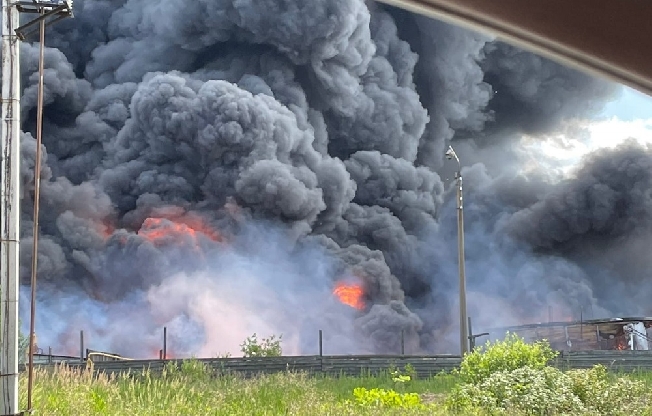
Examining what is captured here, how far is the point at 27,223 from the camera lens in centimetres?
1294

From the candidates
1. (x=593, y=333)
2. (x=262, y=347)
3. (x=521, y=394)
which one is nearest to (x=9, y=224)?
(x=521, y=394)

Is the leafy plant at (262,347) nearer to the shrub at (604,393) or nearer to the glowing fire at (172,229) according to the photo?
the glowing fire at (172,229)

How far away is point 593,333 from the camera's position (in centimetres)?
1086

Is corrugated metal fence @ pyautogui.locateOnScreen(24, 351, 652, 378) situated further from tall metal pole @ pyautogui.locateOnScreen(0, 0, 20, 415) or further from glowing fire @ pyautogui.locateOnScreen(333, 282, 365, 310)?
glowing fire @ pyautogui.locateOnScreen(333, 282, 365, 310)

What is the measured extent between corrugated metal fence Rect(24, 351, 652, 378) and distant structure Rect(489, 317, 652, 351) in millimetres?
2339

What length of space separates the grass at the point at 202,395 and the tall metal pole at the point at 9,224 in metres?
1.06

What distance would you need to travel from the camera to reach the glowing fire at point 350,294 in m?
12.9

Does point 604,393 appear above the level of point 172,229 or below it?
below

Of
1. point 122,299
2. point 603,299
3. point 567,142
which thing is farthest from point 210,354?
point 567,142

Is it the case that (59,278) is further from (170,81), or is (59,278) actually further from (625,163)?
(625,163)

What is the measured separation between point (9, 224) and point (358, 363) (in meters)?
4.81

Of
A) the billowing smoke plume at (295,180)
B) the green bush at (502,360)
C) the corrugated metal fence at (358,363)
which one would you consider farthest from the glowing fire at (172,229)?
the green bush at (502,360)

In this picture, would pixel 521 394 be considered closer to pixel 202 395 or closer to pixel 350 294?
pixel 202 395

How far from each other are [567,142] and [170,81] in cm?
727
